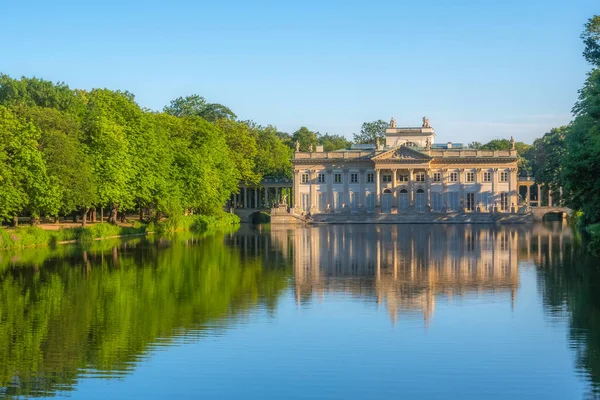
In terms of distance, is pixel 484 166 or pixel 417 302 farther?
pixel 484 166

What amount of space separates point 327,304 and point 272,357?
314 inches

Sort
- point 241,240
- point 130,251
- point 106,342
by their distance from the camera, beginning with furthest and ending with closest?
1. point 241,240
2. point 130,251
3. point 106,342

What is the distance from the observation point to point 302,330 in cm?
2138

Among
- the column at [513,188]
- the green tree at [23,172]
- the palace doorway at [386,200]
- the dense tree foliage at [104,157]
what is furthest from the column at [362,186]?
the green tree at [23,172]

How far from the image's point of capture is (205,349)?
1883 cm

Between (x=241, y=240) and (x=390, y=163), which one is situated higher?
(x=390, y=163)

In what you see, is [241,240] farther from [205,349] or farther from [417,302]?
[205,349]

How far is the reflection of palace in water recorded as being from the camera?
2827 cm

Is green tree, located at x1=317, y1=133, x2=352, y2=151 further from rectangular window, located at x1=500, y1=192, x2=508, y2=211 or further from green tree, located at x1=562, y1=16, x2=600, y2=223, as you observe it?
green tree, located at x1=562, y1=16, x2=600, y2=223

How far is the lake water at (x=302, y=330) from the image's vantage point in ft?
52.0

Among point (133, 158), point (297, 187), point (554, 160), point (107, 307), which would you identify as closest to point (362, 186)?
point (297, 187)

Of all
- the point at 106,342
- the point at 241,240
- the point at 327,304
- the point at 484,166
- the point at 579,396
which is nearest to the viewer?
the point at 579,396

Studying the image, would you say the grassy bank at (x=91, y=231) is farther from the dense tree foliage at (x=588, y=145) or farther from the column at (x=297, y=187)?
the dense tree foliage at (x=588, y=145)

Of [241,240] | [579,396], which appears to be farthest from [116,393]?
[241,240]
